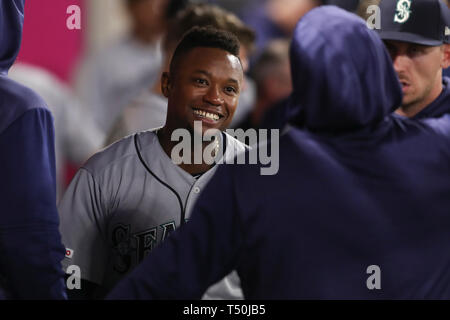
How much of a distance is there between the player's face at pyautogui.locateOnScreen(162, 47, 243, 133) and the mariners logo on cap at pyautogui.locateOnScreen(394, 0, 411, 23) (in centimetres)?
59

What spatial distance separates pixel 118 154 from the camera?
2.50 metres

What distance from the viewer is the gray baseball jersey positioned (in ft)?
7.90

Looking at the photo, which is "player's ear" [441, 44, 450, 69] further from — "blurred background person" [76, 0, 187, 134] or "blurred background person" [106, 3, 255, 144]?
"blurred background person" [76, 0, 187, 134]

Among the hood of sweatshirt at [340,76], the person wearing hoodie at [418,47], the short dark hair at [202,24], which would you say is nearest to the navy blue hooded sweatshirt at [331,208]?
the hood of sweatshirt at [340,76]

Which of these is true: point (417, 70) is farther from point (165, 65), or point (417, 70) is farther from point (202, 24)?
point (165, 65)

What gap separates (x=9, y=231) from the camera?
87.4 inches

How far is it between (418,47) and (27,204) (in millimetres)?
1396

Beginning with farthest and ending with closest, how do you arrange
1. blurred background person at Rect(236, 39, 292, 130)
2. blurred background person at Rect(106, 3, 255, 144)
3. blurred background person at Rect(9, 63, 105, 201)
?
1. blurred background person at Rect(236, 39, 292, 130)
2. blurred background person at Rect(9, 63, 105, 201)
3. blurred background person at Rect(106, 3, 255, 144)

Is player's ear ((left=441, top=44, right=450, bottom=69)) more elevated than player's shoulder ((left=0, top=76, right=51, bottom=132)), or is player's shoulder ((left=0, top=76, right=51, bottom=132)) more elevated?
player's ear ((left=441, top=44, right=450, bottom=69))

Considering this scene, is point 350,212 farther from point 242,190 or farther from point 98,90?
point 98,90

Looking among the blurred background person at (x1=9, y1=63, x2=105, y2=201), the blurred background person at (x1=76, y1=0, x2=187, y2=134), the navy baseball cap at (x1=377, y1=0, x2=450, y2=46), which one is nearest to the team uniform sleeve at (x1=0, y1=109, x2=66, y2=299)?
the navy baseball cap at (x1=377, y1=0, x2=450, y2=46)

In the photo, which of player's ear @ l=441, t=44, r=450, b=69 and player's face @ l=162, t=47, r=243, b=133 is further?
player's ear @ l=441, t=44, r=450, b=69

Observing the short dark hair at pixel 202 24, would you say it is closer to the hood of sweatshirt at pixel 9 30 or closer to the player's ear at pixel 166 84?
the player's ear at pixel 166 84

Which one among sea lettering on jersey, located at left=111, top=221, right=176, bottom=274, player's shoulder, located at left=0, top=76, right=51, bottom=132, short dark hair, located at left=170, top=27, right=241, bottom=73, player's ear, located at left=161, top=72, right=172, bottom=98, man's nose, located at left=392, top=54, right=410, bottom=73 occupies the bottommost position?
sea lettering on jersey, located at left=111, top=221, right=176, bottom=274
